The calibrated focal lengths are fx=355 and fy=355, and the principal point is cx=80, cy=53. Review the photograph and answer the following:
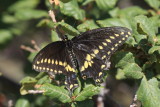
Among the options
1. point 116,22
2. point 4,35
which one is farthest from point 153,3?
point 4,35

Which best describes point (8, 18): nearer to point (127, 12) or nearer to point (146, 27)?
point (127, 12)

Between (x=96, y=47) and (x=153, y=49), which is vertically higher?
(x=96, y=47)

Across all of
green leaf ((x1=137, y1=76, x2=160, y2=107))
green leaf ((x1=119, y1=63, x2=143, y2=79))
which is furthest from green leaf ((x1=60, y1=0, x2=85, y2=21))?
green leaf ((x1=137, y1=76, x2=160, y2=107))

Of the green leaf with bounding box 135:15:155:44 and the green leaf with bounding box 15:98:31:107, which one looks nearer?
the green leaf with bounding box 135:15:155:44

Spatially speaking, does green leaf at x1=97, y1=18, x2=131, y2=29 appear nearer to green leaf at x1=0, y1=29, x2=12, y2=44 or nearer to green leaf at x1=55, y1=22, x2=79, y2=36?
green leaf at x1=55, y1=22, x2=79, y2=36

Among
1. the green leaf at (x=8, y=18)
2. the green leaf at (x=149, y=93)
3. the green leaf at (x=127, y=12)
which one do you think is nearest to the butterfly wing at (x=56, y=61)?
the green leaf at (x=149, y=93)

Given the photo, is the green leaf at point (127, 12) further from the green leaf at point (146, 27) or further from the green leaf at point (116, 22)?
the green leaf at point (146, 27)

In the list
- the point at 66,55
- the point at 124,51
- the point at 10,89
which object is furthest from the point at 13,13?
the point at 124,51

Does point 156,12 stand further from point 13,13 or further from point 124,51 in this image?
point 13,13

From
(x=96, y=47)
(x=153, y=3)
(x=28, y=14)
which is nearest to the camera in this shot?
(x=96, y=47)
